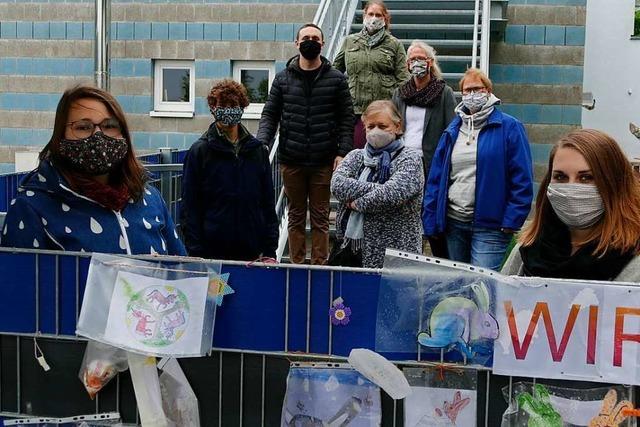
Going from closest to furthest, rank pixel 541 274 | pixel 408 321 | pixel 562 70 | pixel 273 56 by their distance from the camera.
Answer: pixel 408 321
pixel 541 274
pixel 562 70
pixel 273 56

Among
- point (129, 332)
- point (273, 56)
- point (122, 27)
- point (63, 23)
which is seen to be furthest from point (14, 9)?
point (129, 332)

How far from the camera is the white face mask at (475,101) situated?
17.3ft

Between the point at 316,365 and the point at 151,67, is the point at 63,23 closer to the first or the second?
the point at 151,67

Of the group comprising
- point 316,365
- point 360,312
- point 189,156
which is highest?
point 189,156

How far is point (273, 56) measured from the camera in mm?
11344

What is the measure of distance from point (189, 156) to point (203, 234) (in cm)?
49

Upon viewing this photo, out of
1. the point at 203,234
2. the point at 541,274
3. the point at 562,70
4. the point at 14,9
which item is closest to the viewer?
the point at 541,274

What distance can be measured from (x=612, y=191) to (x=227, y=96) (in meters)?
3.22

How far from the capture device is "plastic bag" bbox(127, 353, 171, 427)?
2.50m

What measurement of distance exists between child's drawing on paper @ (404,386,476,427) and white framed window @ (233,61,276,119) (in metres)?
9.40

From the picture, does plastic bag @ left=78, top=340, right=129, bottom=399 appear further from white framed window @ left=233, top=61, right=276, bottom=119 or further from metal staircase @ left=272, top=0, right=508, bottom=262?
white framed window @ left=233, top=61, right=276, bottom=119

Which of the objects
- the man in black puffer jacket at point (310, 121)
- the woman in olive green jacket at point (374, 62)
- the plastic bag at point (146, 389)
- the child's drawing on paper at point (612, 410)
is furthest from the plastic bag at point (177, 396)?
the woman in olive green jacket at point (374, 62)

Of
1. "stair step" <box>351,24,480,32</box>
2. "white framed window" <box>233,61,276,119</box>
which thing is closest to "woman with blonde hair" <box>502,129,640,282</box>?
"stair step" <box>351,24,480,32</box>

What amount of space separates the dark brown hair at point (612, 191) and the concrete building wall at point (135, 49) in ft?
28.7
